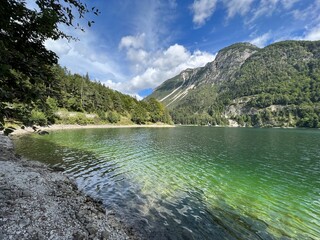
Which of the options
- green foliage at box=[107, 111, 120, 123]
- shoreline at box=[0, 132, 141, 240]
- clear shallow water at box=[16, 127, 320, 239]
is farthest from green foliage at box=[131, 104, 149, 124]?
shoreline at box=[0, 132, 141, 240]

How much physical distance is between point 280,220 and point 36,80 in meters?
16.8

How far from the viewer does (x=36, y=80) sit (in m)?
6.94

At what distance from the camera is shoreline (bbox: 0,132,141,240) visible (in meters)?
8.78

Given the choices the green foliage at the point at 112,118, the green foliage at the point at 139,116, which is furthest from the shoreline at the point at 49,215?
the green foliage at the point at 139,116

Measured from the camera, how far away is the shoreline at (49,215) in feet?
28.8

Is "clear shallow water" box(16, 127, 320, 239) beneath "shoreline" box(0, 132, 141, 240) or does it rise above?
beneath

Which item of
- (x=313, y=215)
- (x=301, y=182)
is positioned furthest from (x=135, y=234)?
(x=301, y=182)

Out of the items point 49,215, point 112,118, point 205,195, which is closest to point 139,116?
point 112,118

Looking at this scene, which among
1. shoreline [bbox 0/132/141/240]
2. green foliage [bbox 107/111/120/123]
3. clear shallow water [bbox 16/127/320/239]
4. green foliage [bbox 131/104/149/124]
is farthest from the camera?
green foliage [bbox 131/104/149/124]

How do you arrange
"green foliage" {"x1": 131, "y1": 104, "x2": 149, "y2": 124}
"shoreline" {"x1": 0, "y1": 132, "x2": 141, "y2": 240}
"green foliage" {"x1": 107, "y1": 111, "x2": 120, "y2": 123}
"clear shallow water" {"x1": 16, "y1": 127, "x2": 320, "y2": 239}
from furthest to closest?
"green foliage" {"x1": 131, "y1": 104, "x2": 149, "y2": 124} → "green foliage" {"x1": 107, "y1": 111, "x2": 120, "y2": 123} → "clear shallow water" {"x1": 16, "y1": 127, "x2": 320, "y2": 239} → "shoreline" {"x1": 0, "y1": 132, "x2": 141, "y2": 240}

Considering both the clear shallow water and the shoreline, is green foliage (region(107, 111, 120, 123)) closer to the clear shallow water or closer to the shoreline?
the clear shallow water

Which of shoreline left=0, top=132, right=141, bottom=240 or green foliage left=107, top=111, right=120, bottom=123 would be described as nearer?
shoreline left=0, top=132, right=141, bottom=240

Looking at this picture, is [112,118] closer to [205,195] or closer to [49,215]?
[205,195]

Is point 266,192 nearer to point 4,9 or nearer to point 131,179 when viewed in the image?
point 131,179
